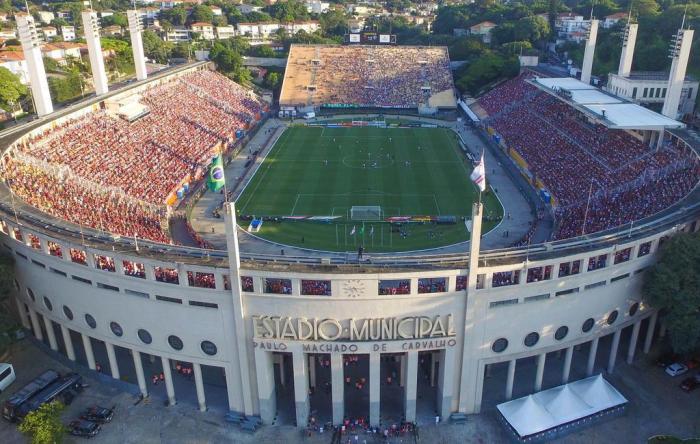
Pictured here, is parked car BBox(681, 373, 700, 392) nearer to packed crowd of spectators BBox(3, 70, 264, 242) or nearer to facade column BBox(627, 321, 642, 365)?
facade column BBox(627, 321, 642, 365)

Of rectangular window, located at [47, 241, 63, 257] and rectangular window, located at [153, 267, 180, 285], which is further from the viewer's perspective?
rectangular window, located at [47, 241, 63, 257]

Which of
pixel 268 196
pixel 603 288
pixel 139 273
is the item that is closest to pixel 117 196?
pixel 268 196

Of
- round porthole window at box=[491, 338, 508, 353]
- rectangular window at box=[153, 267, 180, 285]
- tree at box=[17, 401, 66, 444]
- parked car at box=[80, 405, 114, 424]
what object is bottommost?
parked car at box=[80, 405, 114, 424]

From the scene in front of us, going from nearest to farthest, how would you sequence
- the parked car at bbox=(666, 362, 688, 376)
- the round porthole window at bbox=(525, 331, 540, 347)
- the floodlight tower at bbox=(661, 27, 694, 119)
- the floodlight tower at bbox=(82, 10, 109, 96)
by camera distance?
the round porthole window at bbox=(525, 331, 540, 347), the parked car at bbox=(666, 362, 688, 376), the floodlight tower at bbox=(661, 27, 694, 119), the floodlight tower at bbox=(82, 10, 109, 96)

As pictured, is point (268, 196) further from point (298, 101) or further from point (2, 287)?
point (298, 101)

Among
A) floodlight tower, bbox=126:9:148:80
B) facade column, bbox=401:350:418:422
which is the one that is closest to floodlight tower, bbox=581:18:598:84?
facade column, bbox=401:350:418:422

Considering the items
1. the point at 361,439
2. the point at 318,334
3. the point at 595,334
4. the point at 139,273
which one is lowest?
the point at 361,439

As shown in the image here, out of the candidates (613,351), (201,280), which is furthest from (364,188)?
(201,280)

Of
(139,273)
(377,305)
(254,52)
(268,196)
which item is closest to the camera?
(377,305)
